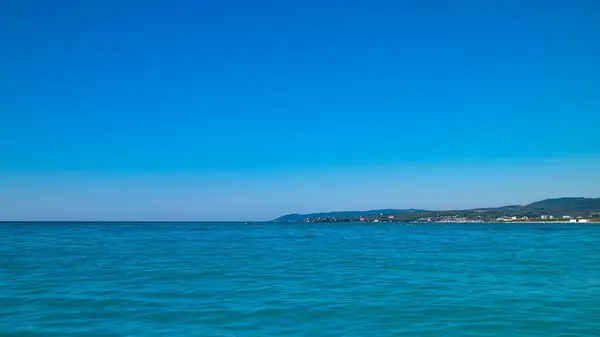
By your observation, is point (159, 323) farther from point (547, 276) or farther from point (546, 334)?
point (547, 276)

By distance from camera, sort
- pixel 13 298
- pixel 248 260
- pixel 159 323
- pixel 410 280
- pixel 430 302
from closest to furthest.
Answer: pixel 159 323 < pixel 430 302 < pixel 13 298 < pixel 410 280 < pixel 248 260

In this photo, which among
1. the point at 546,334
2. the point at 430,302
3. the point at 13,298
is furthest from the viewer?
the point at 13,298

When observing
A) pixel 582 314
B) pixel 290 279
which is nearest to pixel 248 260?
pixel 290 279

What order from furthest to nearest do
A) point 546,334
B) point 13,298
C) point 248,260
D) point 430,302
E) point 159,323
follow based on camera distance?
1. point 248,260
2. point 13,298
3. point 430,302
4. point 159,323
5. point 546,334

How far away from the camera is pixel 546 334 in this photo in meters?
12.8

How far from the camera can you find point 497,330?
13.1 meters

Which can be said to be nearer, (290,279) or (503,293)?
(503,293)

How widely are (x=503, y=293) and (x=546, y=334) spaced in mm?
5729

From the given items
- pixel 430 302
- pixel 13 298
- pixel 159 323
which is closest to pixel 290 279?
pixel 430 302

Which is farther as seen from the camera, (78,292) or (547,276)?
(547,276)

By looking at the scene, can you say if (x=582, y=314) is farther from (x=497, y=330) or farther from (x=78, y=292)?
(x=78, y=292)

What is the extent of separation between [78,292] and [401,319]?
474 inches

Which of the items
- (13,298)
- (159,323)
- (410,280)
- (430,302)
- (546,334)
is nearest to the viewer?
(546,334)

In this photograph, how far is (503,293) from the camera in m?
18.4
